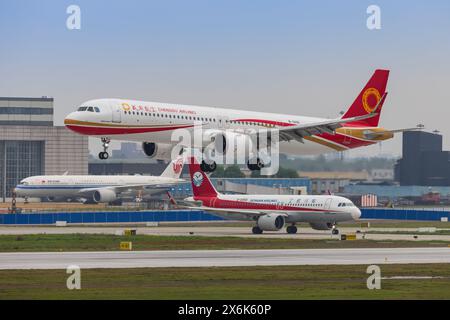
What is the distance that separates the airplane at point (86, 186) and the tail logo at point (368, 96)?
6837cm

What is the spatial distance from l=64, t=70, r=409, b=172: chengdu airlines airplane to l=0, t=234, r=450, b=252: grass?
6.62 meters

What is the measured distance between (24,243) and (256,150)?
2022 cm

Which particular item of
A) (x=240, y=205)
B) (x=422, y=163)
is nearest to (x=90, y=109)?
(x=240, y=205)

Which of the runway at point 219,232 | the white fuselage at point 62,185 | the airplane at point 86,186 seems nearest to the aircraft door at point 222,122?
the runway at point 219,232

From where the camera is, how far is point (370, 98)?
10162cm

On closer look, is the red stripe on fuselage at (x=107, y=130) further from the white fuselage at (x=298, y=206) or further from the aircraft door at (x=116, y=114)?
the white fuselage at (x=298, y=206)

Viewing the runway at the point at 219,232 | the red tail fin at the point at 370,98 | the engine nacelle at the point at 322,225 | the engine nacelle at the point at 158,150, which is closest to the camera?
the engine nacelle at the point at 158,150

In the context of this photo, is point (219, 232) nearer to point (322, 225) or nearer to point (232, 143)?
point (322, 225)

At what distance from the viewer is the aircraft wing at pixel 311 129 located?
283 feet

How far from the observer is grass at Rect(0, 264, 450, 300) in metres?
47.9

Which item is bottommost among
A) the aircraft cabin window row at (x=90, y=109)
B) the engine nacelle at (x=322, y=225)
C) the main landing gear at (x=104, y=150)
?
the engine nacelle at (x=322, y=225)
